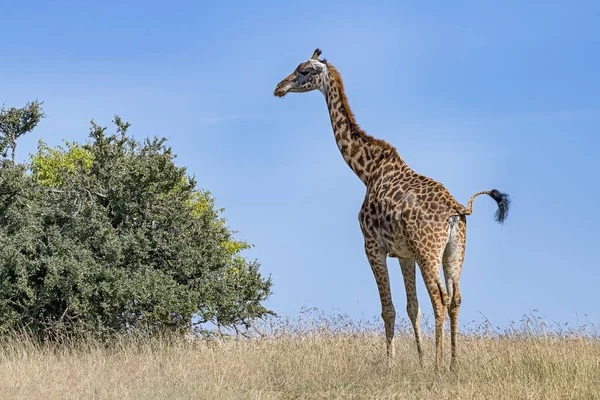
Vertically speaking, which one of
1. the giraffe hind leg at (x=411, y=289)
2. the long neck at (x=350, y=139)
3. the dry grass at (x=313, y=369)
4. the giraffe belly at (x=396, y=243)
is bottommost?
the dry grass at (x=313, y=369)

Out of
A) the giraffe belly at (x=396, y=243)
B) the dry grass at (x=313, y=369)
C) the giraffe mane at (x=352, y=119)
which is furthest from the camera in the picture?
the giraffe mane at (x=352, y=119)

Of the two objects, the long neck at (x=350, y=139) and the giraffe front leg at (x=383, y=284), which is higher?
the long neck at (x=350, y=139)

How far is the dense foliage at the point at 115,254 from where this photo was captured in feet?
52.1

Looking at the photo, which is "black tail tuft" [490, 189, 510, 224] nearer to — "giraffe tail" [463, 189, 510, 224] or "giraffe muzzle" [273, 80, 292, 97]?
"giraffe tail" [463, 189, 510, 224]

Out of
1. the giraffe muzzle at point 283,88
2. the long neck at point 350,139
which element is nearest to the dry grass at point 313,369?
the long neck at point 350,139

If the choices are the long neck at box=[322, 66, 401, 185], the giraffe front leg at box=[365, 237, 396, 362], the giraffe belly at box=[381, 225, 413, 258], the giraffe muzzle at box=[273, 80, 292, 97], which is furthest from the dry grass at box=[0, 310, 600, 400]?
the giraffe muzzle at box=[273, 80, 292, 97]

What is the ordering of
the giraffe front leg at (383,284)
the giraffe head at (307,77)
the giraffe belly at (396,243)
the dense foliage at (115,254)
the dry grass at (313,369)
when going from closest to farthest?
the dry grass at (313,369)
the giraffe belly at (396,243)
the giraffe front leg at (383,284)
the giraffe head at (307,77)
the dense foliage at (115,254)

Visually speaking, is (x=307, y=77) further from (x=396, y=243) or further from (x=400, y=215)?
(x=396, y=243)

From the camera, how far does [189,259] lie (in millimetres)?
17000

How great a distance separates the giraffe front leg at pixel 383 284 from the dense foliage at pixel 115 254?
5.69 m

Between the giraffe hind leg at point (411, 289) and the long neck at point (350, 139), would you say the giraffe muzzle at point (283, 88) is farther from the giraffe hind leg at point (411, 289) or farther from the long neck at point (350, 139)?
the giraffe hind leg at point (411, 289)

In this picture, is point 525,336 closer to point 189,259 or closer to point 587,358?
point 587,358

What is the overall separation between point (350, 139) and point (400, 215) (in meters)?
2.52

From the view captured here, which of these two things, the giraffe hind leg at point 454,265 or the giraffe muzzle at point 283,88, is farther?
the giraffe muzzle at point 283,88
